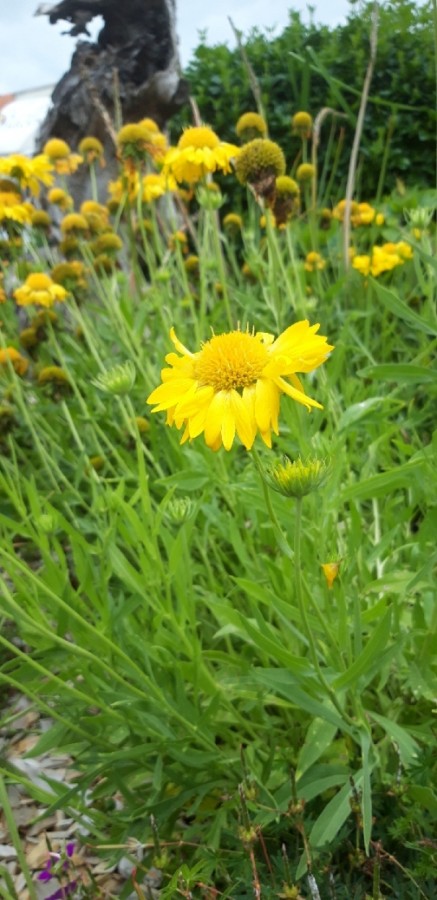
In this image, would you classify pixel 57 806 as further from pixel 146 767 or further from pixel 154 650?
pixel 154 650

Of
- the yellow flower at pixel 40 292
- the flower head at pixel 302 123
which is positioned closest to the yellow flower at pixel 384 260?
the flower head at pixel 302 123

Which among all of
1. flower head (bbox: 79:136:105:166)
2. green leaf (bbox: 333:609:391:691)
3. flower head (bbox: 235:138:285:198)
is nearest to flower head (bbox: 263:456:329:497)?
green leaf (bbox: 333:609:391:691)

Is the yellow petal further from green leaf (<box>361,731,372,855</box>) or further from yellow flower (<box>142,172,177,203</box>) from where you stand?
yellow flower (<box>142,172,177,203</box>)

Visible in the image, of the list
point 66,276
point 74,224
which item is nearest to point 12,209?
point 74,224

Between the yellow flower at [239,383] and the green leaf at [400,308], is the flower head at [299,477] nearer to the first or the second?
the yellow flower at [239,383]

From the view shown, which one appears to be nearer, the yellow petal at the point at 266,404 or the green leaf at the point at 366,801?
the yellow petal at the point at 266,404

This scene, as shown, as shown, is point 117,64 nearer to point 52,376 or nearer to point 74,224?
point 74,224
